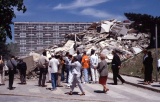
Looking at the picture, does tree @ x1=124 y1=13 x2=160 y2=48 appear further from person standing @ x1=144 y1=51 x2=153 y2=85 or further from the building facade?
the building facade

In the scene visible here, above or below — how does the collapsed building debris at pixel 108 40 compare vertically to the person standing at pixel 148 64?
above

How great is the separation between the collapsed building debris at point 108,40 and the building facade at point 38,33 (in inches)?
1235

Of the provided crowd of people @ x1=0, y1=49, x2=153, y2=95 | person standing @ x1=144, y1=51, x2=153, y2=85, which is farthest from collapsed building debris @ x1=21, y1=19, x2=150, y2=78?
person standing @ x1=144, y1=51, x2=153, y2=85

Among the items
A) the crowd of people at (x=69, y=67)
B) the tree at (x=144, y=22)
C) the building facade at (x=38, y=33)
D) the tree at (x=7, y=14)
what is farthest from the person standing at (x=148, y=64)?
the building facade at (x=38, y=33)

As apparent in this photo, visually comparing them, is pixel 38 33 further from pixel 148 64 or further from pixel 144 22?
pixel 148 64

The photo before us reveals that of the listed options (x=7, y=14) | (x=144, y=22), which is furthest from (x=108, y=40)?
(x=7, y=14)

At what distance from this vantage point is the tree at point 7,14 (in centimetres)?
2811

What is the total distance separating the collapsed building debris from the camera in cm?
3982

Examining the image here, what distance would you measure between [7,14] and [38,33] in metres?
51.2

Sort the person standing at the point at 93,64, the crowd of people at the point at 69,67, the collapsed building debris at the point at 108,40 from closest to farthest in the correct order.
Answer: the crowd of people at the point at 69,67 → the person standing at the point at 93,64 → the collapsed building debris at the point at 108,40

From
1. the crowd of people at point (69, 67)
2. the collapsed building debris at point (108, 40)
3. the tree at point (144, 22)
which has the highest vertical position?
the tree at point (144, 22)

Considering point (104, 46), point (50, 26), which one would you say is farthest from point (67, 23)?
point (104, 46)

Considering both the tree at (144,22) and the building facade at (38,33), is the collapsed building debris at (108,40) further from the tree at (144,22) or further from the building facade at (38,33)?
the building facade at (38,33)

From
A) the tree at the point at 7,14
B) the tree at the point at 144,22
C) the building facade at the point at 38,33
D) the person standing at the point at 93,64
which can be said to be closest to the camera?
the person standing at the point at 93,64
